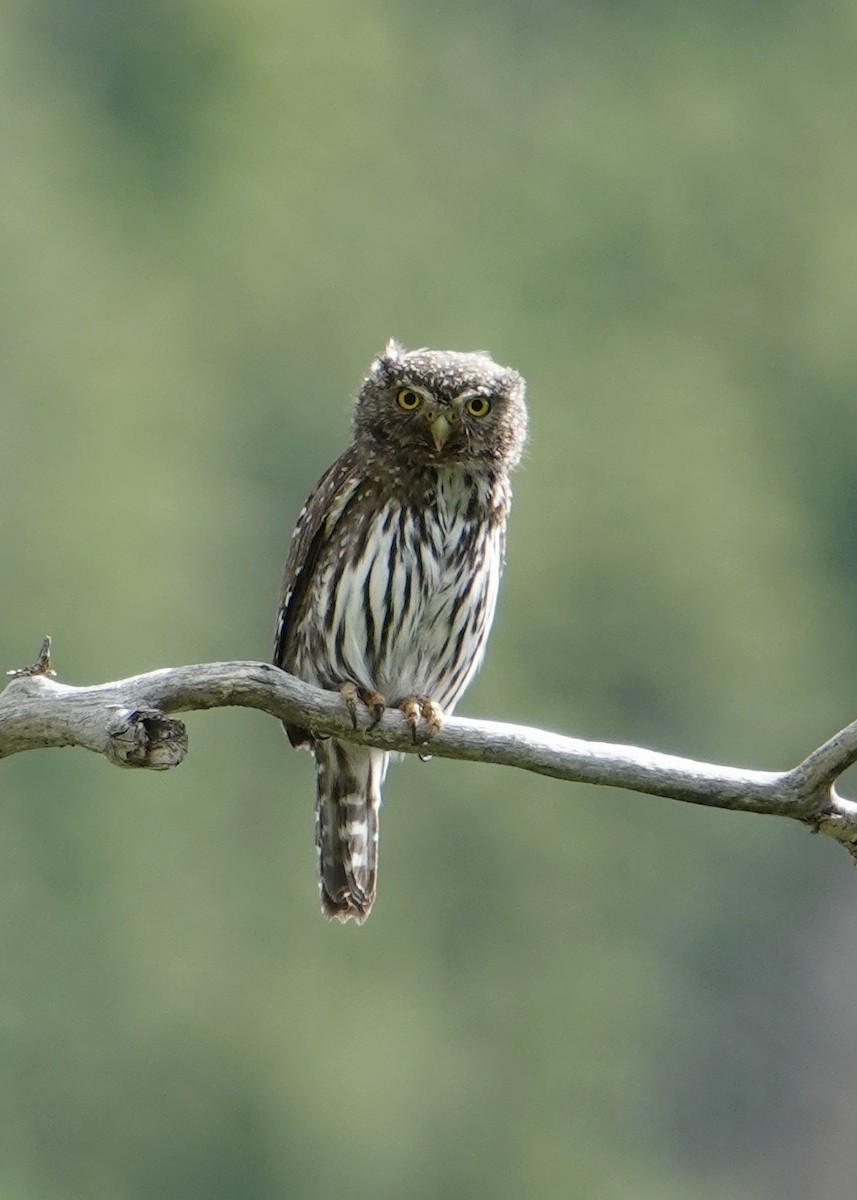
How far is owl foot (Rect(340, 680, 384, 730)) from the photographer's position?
7.55 m

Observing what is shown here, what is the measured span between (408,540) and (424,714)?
0.84 meters

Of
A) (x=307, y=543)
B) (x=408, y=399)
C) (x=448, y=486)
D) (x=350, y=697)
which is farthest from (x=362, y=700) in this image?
(x=408, y=399)

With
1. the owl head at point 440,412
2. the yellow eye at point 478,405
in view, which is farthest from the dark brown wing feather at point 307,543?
the yellow eye at point 478,405

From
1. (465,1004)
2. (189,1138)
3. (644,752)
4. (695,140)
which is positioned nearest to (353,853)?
(644,752)

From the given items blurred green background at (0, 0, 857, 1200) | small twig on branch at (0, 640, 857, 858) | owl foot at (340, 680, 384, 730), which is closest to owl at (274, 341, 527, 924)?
owl foot at (340, 680, 384, 730)

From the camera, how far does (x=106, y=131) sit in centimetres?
4922

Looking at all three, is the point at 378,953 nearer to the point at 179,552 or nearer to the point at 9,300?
the point at 179,552

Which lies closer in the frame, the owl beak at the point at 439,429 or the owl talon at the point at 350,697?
the owl talon at the point at 350,697

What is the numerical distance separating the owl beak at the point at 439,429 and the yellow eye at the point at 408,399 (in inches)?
4.8

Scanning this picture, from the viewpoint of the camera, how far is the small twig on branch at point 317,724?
22.6ft

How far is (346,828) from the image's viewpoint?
30.0ft

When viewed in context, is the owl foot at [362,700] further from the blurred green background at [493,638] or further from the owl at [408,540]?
the blurred green background at [493,638]

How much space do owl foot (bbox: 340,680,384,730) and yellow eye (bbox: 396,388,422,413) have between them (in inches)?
43.2

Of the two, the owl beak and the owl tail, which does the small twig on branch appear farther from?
the owl tail
